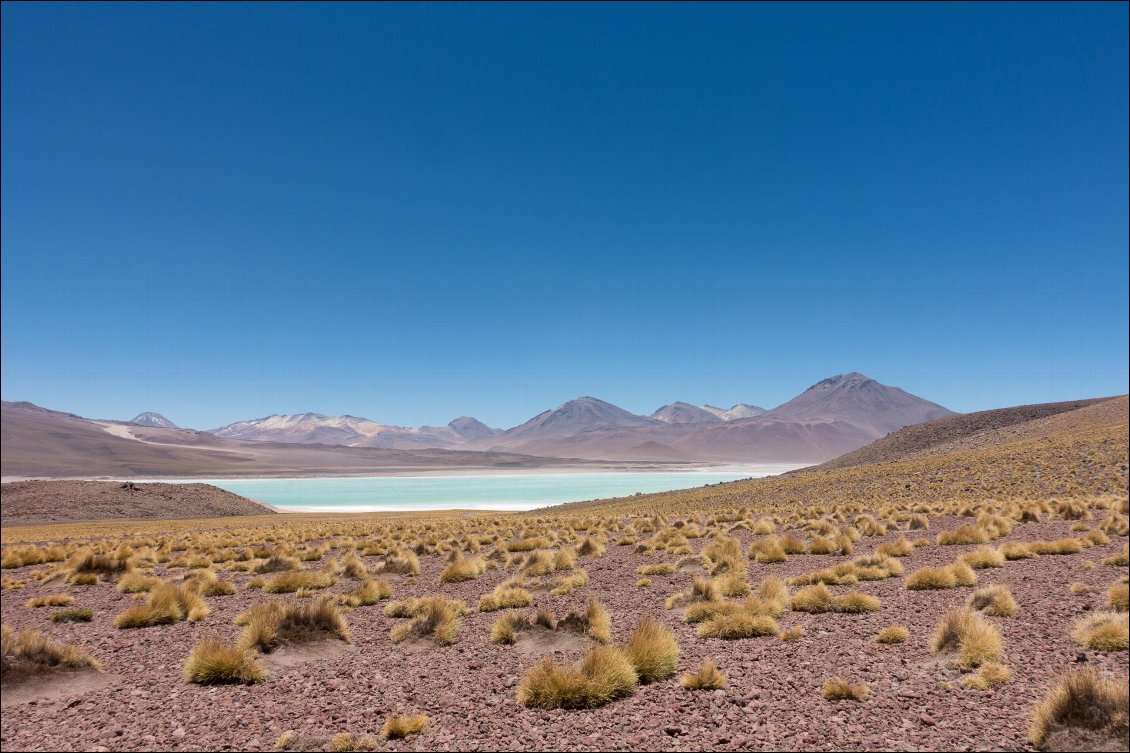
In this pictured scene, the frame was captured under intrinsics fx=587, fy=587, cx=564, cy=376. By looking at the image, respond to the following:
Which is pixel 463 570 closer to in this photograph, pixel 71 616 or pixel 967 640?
pixel 71 616

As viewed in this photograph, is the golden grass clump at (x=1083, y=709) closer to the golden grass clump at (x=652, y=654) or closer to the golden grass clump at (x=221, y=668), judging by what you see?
the golden grass clump at (x=652, y=654)

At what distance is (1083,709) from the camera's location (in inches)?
195

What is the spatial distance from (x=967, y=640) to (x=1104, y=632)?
1740 mm

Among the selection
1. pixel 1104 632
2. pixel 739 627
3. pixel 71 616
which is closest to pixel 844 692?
pixel 739 627

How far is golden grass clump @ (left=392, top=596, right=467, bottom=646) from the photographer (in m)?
8.91

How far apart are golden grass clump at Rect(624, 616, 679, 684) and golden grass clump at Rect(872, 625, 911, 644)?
2727mm

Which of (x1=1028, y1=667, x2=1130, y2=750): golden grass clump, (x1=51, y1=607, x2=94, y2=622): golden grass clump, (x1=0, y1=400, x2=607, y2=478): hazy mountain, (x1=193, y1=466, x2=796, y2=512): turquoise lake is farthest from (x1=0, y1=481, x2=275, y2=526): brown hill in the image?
(x1=1028, y1=667, x2=1130, y2=750): golden grass clump

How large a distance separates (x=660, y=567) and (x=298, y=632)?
27.2ft

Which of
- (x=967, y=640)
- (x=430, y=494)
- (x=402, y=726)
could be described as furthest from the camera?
(x=430, y=494)

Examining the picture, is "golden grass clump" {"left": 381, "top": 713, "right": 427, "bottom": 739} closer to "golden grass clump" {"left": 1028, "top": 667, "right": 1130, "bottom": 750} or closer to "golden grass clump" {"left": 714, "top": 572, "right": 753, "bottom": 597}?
"golden grass clump" {"left": 1028, "top": 667, "right": 1130, "bottom": 750}

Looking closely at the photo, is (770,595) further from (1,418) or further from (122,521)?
(122,521)

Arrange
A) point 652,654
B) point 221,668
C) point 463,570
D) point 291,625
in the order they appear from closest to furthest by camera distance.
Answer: point 652,654 → point 221,668 → point 291,625 → point 463,570

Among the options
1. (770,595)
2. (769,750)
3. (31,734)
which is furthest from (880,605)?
(31,734)

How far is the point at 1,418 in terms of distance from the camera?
29.4 feet
